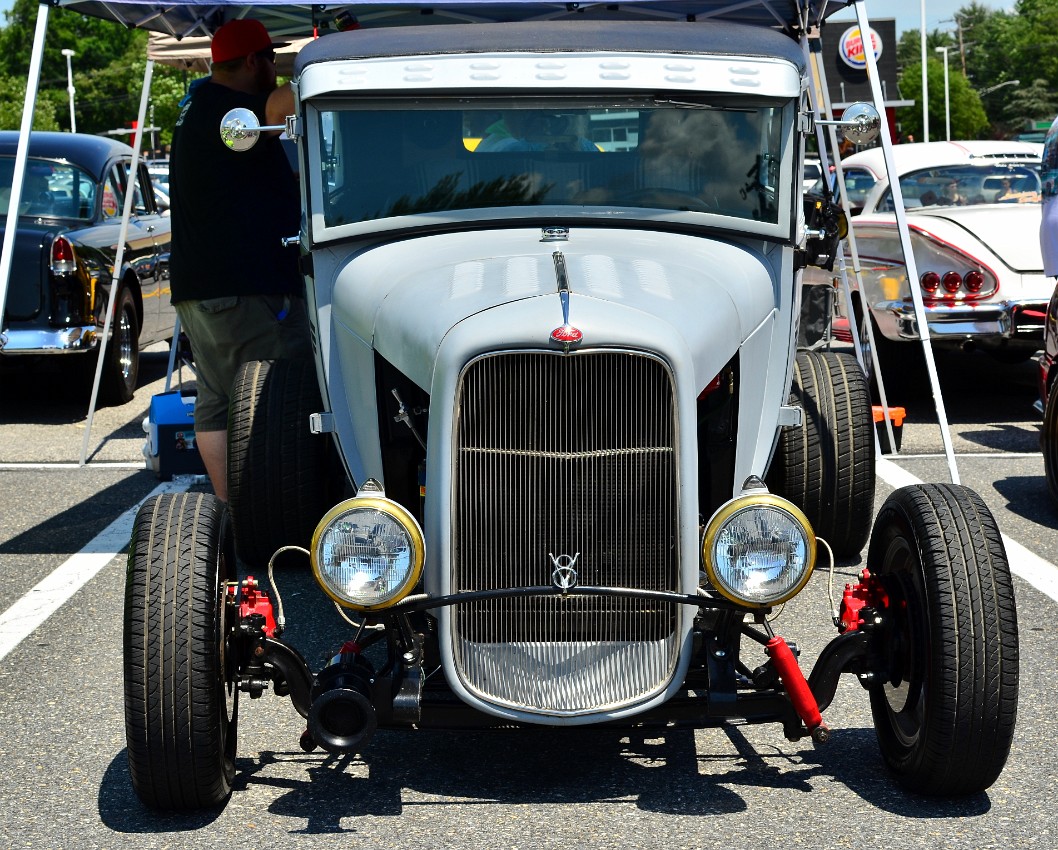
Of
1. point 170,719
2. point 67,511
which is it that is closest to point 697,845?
point 170,719

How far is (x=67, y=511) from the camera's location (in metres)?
7.69

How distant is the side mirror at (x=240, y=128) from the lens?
514cm

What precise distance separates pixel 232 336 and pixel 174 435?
1.22m

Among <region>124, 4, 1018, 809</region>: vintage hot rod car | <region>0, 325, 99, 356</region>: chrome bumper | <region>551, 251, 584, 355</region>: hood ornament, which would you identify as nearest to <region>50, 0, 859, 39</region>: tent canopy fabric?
<region>0, 325, 99, 356</region>: chrome bumper

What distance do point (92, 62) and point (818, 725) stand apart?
10786 centimetres

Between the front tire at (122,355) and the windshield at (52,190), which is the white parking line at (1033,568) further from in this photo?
the windshield at (52,190)

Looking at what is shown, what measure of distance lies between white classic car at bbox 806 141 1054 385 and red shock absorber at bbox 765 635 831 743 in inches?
206

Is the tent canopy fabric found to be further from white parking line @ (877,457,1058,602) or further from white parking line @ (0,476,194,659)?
white parking line @ (877,457,1058,602)

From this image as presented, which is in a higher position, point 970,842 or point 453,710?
point 453,710

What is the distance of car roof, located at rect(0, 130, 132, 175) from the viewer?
37.0ft

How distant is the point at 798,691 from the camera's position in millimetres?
3795

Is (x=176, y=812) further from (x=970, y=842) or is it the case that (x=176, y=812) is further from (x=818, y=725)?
(x=970, y=842)

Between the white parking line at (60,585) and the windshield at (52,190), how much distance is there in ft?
13.0

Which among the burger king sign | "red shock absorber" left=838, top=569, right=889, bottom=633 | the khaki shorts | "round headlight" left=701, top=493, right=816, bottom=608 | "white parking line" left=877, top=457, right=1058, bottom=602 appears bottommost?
"white parking line" left=877, top=457, right=1058, bottom=602
